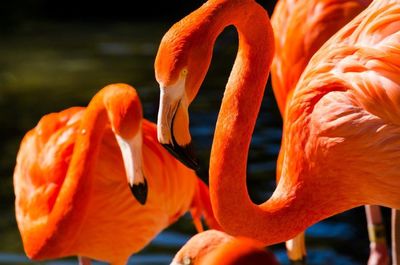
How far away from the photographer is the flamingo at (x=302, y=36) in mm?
4195

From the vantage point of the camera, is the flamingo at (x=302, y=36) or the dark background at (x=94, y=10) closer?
the flamingo at (x=302, y=36)

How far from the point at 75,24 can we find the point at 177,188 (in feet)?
28.9

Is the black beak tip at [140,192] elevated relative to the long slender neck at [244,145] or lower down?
lower down

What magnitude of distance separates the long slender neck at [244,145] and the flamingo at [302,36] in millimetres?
849

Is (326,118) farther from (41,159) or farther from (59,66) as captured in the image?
(59,66)

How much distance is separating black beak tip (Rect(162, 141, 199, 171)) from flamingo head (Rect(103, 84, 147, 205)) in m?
0.70

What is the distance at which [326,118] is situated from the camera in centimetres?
327

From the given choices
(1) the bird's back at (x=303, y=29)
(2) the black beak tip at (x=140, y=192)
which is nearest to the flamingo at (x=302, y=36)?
(1) the bird's back at (x=303, y=29)

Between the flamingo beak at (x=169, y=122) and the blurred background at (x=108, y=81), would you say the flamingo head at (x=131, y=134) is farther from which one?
the blurred background at (x=108, y=81)

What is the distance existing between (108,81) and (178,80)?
20.6 ft

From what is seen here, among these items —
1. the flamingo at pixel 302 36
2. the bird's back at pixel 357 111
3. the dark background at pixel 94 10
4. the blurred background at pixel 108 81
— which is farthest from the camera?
the dark background at pixel 94 10

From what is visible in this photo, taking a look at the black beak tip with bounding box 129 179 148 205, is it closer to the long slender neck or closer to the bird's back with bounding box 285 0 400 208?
the long slender neck

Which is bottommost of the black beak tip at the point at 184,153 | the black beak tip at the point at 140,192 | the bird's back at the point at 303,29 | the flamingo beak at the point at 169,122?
the black beak tip at the point at 140,192

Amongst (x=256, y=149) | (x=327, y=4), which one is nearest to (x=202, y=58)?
(x=327, y=4)
